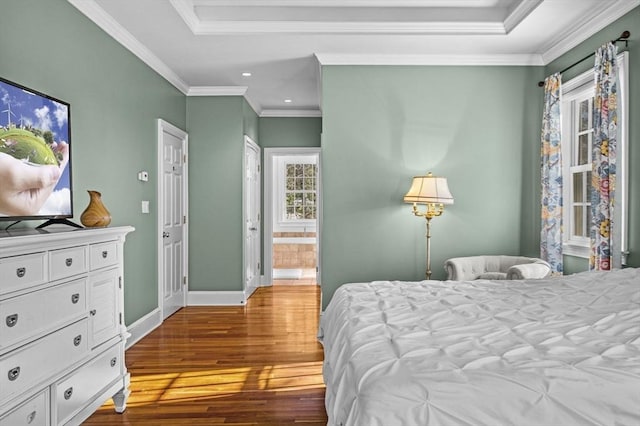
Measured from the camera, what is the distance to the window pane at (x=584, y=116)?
13.4 feet

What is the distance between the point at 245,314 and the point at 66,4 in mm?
3511

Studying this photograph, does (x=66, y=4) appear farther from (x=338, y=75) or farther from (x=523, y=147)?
(x=523, y=147)

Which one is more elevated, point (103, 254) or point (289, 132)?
point (289, 132)

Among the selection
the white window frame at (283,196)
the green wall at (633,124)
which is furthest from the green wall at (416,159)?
the white window frame at (283,196)

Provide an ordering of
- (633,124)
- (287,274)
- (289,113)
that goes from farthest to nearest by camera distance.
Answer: (287,274) → (289,113) → (633,124)

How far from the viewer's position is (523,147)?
4.71 m

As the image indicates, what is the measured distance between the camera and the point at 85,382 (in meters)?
2.46

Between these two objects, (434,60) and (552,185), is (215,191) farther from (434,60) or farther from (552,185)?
(552,185)

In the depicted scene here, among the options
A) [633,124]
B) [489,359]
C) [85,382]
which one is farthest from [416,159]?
[85,382]

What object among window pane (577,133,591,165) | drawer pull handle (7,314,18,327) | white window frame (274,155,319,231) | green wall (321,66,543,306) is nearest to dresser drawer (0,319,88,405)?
drawer pull handle (7,314,18,327)

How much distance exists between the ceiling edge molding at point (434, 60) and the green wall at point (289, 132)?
2.68 meters

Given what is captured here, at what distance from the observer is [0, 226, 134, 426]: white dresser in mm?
1931

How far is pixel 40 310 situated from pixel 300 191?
658 cm

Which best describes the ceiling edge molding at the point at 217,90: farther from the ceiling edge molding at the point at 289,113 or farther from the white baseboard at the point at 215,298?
the white baseboard at the point at 215,298
